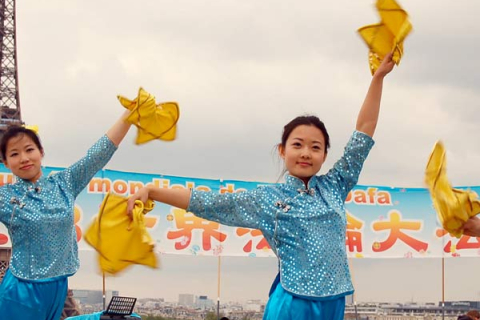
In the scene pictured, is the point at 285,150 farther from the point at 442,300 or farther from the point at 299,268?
the point at 442,300

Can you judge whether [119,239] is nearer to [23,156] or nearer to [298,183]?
[298,183]

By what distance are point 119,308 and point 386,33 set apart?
2231 millimetres

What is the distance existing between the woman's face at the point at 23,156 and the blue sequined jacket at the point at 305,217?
1.11 metres

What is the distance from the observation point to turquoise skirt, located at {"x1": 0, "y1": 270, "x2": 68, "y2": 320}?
134 inches

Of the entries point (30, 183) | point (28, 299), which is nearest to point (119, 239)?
point (28, 299)

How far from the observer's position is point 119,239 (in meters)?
2.74

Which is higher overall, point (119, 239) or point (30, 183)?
point (30, 183)

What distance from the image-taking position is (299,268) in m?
2.65

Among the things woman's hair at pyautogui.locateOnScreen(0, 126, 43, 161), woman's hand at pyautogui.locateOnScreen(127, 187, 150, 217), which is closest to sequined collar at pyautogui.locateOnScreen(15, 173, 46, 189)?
woman's hair at pyautogui.locateOnScreen(0, 126, 43, 161)

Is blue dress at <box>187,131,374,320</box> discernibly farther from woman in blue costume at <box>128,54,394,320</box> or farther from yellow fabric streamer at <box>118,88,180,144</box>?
yellow fabric streamer at <box>118,88,180,144</box>

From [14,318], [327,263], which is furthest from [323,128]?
[14,318]

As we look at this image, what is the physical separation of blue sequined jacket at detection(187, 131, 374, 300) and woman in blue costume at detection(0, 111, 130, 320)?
0.92 meters

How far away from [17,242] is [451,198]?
1979 millimetres

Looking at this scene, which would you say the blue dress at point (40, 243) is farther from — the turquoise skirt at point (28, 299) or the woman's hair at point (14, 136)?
the woman's hair at point (14, 136)
